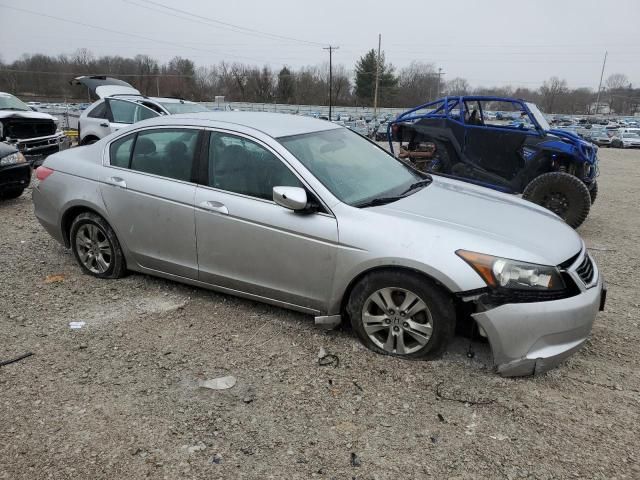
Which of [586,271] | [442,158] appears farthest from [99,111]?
[586,271]

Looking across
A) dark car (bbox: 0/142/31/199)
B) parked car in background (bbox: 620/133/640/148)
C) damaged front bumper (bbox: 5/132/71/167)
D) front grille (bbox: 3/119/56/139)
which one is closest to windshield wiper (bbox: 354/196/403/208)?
dark car (bbox: 0/142/31/199)

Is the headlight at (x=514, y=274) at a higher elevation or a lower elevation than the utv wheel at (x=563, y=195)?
higher

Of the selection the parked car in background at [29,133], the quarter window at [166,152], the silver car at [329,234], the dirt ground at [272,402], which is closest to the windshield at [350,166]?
the silver car at [329,234]

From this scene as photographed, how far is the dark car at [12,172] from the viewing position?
304 inches

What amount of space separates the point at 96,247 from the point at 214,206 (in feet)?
5.15

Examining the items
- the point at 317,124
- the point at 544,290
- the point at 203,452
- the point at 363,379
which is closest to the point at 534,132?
the point at 317,124

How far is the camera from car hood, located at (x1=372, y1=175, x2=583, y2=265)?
3.03 meters

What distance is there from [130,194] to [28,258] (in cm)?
202

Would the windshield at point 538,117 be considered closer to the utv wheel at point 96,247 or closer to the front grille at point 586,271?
the front grille at point 586,271

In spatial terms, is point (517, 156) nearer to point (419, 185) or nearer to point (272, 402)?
point (419, 185)

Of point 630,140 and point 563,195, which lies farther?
point 630,140

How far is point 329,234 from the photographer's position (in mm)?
3309

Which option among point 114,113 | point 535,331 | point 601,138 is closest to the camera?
point 535,331

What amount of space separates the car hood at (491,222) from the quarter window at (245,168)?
30.1 inches
